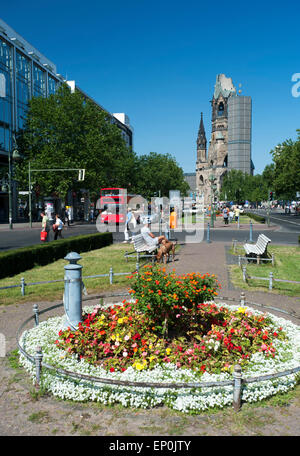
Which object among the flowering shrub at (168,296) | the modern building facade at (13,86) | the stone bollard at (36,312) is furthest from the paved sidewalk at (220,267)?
the modern building facade at (13,86)

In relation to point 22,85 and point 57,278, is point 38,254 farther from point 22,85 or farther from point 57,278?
point 22,85

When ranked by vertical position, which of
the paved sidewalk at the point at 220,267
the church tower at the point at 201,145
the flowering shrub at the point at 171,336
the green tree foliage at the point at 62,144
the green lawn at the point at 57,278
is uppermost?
the church tower at the point at 201,145

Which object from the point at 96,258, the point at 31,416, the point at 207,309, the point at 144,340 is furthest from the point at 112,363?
the point at 96,258

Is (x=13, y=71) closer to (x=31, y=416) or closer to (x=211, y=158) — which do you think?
(x=31, y=416)

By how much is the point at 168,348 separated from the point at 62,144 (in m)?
39.8

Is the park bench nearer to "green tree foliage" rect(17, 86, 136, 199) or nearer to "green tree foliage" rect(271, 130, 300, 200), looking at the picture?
"green tree foliage" rect(17, 86, 136, 199)

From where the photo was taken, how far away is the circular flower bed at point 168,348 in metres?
4.29

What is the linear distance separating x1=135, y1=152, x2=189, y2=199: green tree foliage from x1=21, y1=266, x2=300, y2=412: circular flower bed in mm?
71097

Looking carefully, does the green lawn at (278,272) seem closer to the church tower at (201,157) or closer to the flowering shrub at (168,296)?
the flowering shrub at (168,296)

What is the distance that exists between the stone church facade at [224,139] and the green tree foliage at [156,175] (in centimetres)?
1064

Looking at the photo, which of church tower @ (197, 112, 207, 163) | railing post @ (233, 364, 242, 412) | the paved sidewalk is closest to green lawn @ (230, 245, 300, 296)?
the paved sidewalk

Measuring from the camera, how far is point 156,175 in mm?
83188

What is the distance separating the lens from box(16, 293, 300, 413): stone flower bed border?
163 inches

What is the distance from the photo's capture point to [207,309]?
6.23m
